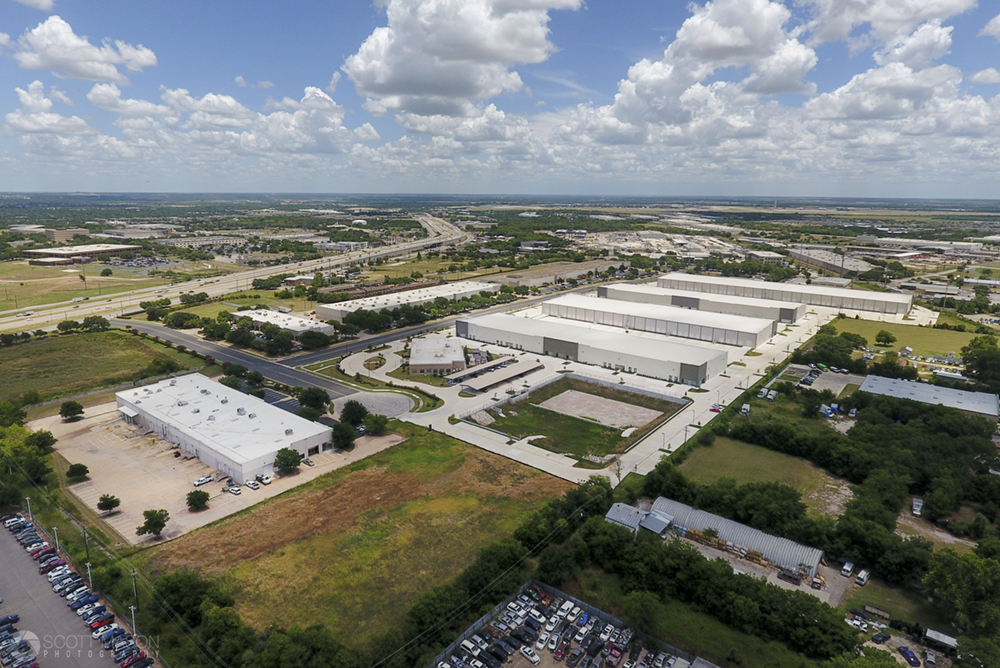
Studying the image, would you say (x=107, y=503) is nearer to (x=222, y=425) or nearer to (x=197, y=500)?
(x=197, y=500)

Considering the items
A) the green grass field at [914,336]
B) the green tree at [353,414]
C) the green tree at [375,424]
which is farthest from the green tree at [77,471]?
the green grass field at [914,336]

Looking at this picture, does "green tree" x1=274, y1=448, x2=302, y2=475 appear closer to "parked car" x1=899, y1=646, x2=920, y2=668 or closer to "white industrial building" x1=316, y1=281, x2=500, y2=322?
"parked car" x1=899, y1=646, x2=920, y2=668

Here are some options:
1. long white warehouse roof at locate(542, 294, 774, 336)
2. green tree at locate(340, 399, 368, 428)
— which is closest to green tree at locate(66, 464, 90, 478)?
green tree at locate(340, 399, 368, 428)

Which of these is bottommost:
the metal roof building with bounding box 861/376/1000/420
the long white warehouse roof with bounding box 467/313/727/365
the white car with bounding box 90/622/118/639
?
the white car with bounding box 90/622/118/639

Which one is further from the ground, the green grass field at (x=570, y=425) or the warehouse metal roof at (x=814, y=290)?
the warehouse metal roof at (x=814, y=290)

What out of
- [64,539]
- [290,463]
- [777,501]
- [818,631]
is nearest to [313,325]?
[290,463]

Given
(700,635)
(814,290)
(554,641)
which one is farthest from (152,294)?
(814,290)

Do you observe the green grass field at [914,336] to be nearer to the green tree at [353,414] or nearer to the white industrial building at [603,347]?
the white industrial building at [603,347]
